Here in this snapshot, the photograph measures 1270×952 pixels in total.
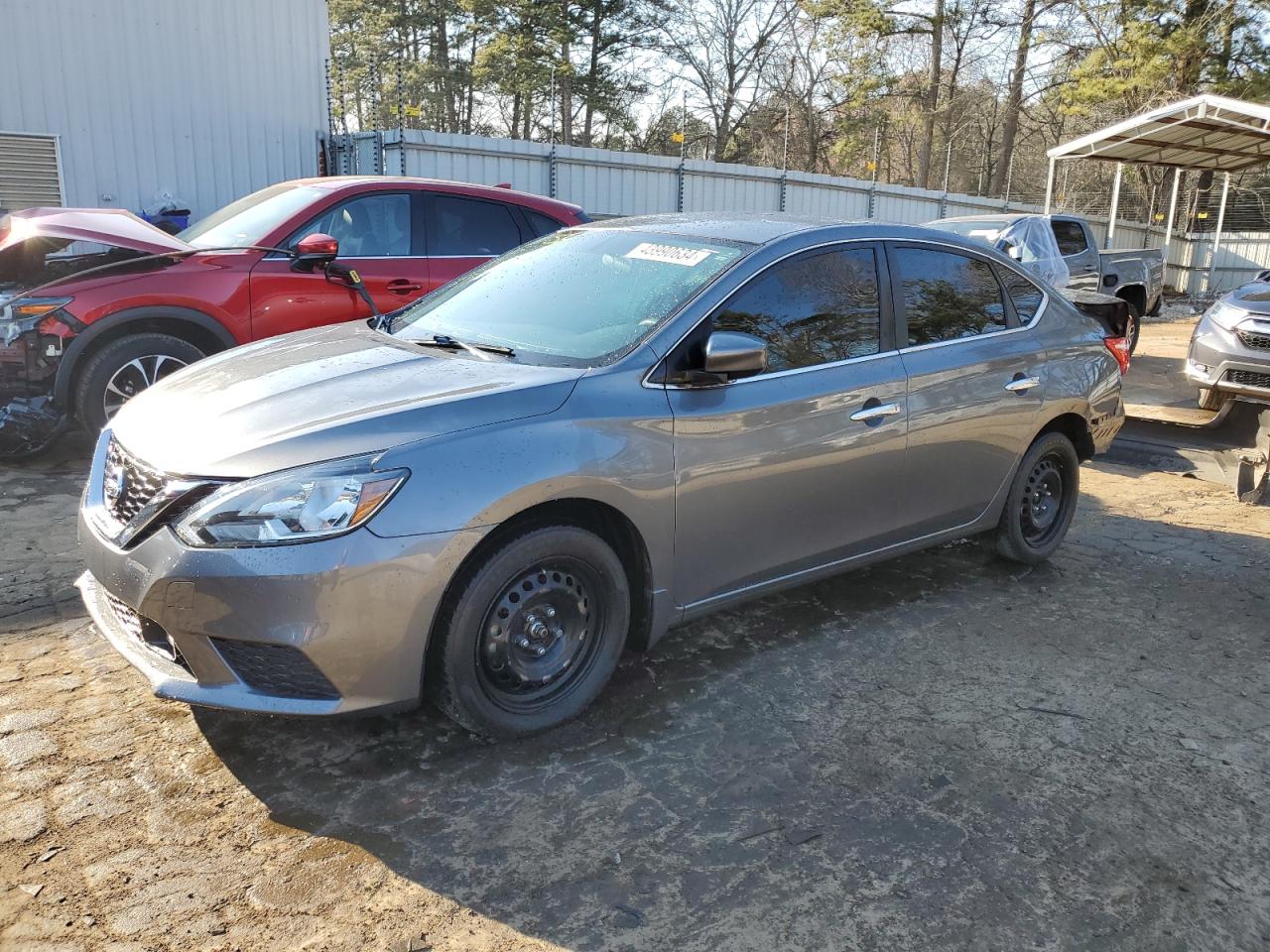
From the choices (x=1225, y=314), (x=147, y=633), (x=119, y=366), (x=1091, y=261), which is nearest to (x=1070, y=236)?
(x=1091, y=261)

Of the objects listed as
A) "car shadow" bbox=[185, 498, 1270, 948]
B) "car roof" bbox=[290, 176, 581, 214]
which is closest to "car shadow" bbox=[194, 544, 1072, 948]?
"car shadow" bbox=[185, 498, 1270, 948]

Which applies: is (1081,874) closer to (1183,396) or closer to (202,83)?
(1183,396)

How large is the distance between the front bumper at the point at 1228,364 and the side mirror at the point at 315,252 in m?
7.24

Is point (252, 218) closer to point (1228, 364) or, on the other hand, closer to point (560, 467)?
point (560, 467)

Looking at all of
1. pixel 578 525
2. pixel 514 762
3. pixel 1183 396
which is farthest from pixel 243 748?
pixel 1183 396

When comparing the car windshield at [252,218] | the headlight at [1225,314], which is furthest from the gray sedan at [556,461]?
the headlight at [1225,314]

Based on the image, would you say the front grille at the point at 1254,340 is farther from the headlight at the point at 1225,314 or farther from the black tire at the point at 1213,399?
the black tire at the point at 1213,399

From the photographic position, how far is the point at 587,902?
2.57 m

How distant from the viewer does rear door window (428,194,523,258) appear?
A: 23.0 feet

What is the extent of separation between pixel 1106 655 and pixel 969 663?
2.15 feet

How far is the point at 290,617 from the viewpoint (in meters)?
2.71

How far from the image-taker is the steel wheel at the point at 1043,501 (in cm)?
512

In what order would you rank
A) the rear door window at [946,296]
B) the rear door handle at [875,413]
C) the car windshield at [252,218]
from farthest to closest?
the car windshield at [252,218] → the rear door window at [946,296] → the rear door handle at [875,413]

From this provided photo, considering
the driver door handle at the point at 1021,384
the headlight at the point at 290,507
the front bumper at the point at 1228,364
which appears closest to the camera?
the headlight at the point at 290,507
